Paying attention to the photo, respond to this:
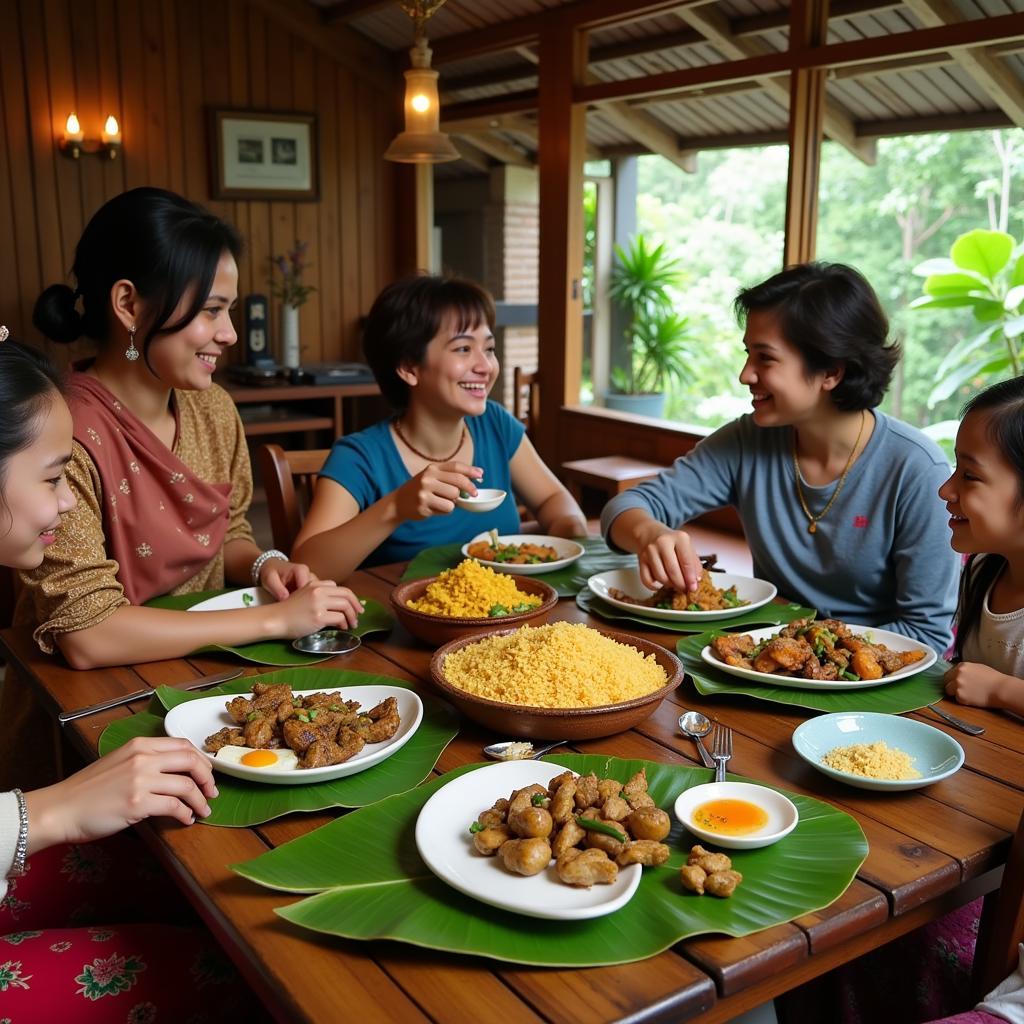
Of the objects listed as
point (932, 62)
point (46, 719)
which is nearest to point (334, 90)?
point (932, 62)

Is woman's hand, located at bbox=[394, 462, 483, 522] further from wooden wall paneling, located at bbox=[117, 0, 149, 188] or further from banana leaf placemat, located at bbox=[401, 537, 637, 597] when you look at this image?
wooden wall paneling, located at bbox=[117, 0, 149, 188]

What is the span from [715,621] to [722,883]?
861 mm

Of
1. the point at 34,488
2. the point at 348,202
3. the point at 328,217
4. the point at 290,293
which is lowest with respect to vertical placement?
the point at 34,488

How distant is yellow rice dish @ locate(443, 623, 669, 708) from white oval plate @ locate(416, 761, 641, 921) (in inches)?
6.0

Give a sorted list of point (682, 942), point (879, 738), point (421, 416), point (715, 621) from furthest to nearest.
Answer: point (421, 416)
point (715, 621)
point (879, 738)
point (682, 942)

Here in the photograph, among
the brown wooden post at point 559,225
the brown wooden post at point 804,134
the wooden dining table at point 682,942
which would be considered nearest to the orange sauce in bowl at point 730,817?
the wooden dining table at point 682,942

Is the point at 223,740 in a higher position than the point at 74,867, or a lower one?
higher

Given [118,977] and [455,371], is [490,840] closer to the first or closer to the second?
[118,977]

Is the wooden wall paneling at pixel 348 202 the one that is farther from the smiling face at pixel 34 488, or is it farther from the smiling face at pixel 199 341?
the smiling face at pixel 34 488

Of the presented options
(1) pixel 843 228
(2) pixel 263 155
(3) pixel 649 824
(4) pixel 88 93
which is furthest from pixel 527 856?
(1) pixel 843 228

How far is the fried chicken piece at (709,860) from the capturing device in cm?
100

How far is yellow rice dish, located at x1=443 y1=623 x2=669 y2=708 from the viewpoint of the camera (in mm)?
1323

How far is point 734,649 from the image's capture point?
5.17ft

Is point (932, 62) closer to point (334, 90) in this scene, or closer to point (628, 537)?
point (628, 537)
